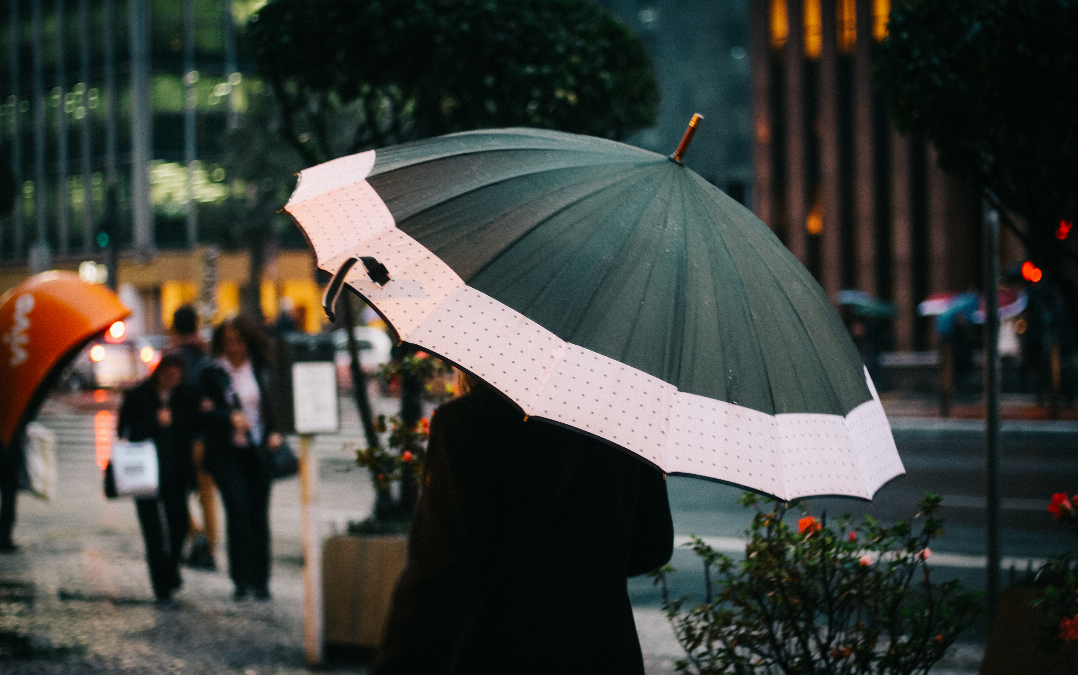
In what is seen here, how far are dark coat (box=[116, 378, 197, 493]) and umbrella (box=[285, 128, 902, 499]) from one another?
198 inches

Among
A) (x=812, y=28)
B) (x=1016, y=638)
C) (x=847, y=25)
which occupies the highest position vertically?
(x=812, y=28)

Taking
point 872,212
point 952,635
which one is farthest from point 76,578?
point 872,212

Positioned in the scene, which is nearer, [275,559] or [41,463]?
[41,463]

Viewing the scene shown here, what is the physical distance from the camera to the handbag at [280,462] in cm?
695

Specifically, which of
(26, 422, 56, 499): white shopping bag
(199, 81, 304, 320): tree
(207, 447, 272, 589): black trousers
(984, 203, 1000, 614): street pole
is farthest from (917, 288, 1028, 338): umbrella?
(199, 81, 304, 320): tree

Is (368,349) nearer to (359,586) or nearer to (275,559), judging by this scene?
(275,559)

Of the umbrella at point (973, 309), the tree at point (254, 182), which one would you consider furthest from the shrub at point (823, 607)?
the tree at point (254, 182)

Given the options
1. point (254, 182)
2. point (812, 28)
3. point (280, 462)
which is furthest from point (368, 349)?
point (280, 462)

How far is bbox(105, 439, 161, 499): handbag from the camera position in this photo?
6.78m

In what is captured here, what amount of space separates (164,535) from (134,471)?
558 millimetres

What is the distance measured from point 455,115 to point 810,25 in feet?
103

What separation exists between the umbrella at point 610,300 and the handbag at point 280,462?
469 centimetres

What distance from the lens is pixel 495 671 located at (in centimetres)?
201

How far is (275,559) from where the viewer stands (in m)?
8.09
